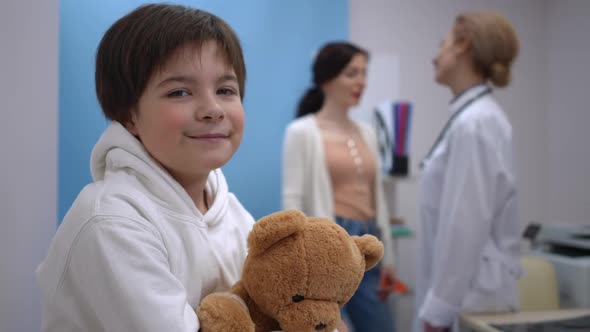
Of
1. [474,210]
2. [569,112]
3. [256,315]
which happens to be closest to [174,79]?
[256,315]

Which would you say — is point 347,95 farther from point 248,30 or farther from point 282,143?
point 248,30

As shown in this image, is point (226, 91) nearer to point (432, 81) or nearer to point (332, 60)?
point (332, 60)

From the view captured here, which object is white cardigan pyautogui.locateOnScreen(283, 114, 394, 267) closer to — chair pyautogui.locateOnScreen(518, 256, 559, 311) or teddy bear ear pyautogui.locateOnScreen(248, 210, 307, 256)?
chair pyautogui.locateOnScreen(518, 256, 559, 311)

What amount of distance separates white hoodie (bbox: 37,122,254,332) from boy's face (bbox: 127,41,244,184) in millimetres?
32

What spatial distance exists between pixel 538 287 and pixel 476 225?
2.51 feet

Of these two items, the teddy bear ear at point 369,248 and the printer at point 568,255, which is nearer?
the teddy bear ear at point 369,248

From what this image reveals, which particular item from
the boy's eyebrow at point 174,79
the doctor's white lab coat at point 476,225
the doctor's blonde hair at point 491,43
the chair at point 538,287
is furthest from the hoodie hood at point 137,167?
the chair at point 538,287

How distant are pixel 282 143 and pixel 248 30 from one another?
743mm

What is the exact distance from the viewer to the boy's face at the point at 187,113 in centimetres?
78

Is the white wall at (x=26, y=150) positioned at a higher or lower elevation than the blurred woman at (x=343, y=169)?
higher

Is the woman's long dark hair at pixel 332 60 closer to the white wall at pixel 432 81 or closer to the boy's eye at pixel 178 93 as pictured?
the white wall at pixel 432 81

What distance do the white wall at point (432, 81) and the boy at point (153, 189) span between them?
7.56 feet

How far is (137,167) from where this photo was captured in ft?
2.54

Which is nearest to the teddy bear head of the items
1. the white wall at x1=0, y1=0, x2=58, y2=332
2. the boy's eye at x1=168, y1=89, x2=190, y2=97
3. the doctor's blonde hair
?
the boy's eye at x1=168, y1=89, x2=190, y2=97
